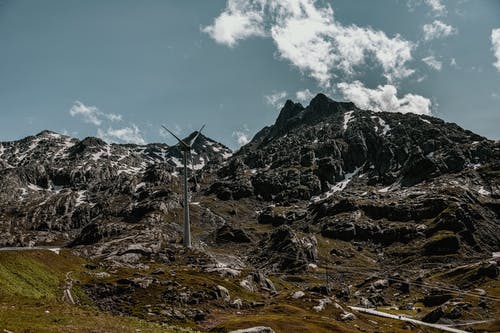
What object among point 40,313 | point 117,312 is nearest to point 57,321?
point 40,313

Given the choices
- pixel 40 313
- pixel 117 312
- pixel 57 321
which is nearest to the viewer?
pixel 57 321

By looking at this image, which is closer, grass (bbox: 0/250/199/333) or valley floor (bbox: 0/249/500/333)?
grass (bbox: 0/250/199/333)

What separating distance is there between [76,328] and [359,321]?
9613 cm

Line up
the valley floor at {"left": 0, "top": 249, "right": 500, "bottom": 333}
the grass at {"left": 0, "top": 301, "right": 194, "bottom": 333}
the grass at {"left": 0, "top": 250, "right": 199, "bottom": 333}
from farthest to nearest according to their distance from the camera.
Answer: the valley floor at {"left": 0, "top": 249, "right": 500, "bottom": 333}, the grass at {"left": 0, "top": 250, "right": 199, "bottom": 333}, the grass at {"left": 0, "top": 301, "right": 194, "bottom": 333}

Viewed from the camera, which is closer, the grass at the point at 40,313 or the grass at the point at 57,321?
the grass at the point at 57,321

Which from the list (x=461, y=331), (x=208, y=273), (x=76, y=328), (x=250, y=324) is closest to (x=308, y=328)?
(x=250, y=324)

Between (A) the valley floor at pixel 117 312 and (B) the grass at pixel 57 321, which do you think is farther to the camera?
(A) the valley floor at pixel 117 312

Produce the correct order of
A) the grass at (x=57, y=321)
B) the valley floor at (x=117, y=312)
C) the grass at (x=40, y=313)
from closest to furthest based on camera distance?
the grass at (x=57, y=321)
the grass at (x=40, y=313)
the valley floor at (x=117, y=312)

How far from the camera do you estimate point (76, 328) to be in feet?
111

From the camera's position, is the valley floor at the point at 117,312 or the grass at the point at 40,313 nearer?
the grass at the point at 40,313

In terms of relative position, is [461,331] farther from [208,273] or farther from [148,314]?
[148,314]

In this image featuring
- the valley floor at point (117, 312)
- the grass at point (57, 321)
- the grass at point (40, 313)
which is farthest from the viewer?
the valley floor at point (117, 312)

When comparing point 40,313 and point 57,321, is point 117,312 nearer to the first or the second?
point 40,313

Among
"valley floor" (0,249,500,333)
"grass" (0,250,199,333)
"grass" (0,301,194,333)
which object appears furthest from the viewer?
"valley floor" (0,249,500,333)
